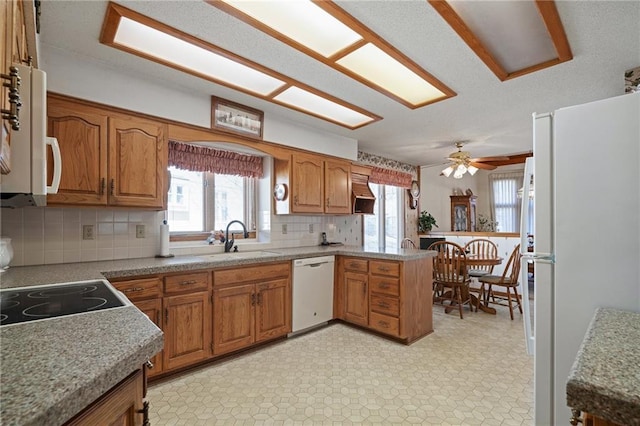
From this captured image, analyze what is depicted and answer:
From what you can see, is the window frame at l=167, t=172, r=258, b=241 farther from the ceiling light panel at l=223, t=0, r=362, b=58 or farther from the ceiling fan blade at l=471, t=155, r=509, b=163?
the ceiling fan blade at l=471, t=155, r=509, b=163

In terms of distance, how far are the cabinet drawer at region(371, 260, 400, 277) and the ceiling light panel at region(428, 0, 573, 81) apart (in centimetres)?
185

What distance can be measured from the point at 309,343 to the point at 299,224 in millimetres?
1471

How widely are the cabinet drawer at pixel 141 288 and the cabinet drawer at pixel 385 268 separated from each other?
1.98 meters

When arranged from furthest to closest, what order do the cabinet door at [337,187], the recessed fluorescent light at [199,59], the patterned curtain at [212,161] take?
the cabinet door at [337,187] < the patterned curtain at [212,161] < the recessed fluorescent light at [199,59]

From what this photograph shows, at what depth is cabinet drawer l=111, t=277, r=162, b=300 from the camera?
2.03m

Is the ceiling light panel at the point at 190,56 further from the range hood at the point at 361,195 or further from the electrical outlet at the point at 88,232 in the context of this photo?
the range hood at the point at 361,195

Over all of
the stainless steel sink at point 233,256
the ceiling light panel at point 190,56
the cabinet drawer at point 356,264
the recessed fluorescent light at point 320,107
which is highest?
the ceiling light panel at point 190,56

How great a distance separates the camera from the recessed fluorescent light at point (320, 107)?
8.99 feet

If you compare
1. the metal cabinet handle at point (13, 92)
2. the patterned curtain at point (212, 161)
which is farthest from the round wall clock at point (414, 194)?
the metal cabinet handle at point (13, 92)

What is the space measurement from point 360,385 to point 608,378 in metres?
1.83

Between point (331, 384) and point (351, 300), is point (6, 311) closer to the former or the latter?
point (331, 384)

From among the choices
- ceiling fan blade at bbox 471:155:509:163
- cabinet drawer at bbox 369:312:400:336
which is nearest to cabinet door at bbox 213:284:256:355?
cabinet drawer at bbox 369:312:400:336

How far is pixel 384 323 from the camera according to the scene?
305 centimetres

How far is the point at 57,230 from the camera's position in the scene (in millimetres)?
2219
